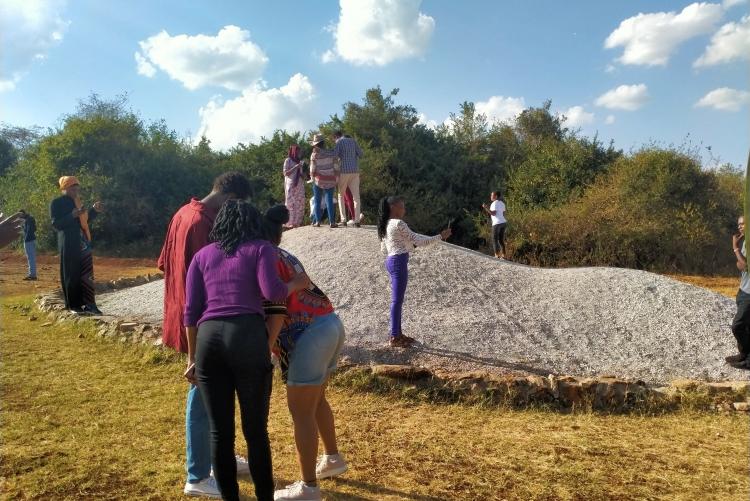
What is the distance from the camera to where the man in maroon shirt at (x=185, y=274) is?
2.99 metres

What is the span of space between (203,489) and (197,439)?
274 mm

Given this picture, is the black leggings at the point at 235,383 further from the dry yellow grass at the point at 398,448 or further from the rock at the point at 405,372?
the rock at the point at 405,372

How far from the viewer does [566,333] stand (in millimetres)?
6398

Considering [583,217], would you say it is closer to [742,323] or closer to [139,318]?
[742,323]

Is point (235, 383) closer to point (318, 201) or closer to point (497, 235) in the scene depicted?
point (318, 201)

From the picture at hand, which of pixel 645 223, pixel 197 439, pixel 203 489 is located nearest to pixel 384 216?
pixel 197 439

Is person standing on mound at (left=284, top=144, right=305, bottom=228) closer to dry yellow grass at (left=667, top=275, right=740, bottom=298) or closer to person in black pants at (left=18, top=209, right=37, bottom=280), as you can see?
person in black pants at (left=18, top=209, right=37, bottom=280)

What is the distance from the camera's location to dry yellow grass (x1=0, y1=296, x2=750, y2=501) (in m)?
3.31

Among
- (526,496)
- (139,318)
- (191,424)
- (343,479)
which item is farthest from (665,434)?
(139,318)

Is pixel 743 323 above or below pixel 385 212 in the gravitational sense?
below

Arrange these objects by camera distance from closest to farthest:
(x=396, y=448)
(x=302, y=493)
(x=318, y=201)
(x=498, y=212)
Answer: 1. (x=302, y=493)
2. (x=396, y=448)
3. (x=318, y=201)
4. (x=498, y=212)

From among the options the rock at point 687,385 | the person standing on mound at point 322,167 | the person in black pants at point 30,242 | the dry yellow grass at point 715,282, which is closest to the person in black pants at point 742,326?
the rock at point 687,385

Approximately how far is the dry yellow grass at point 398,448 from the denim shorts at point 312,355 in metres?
0.87

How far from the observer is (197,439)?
3.09 meters
